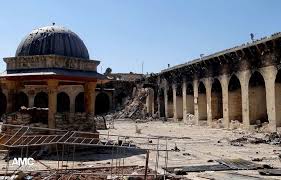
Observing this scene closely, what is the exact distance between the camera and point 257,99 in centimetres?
2353

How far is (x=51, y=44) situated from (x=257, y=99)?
15121 millimetres

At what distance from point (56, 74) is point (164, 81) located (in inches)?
1071

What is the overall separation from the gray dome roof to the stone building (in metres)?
11.7

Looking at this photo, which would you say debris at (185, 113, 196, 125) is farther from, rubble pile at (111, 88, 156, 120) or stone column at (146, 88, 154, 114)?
stone column at (146, 88, 154, 114)

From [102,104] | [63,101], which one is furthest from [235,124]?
[102,104]

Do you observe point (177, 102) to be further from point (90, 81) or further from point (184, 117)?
point (90, 81)

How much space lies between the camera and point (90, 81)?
13.9m

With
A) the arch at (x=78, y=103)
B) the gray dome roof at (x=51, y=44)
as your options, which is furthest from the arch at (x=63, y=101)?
the gray dome roof at (x=51, y=44)

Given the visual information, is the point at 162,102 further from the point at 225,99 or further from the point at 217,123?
the point at 225,99

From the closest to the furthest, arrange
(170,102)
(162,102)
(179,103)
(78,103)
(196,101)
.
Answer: (196,101) < (179,103) < (170,102) < (162,102) < (78,103)

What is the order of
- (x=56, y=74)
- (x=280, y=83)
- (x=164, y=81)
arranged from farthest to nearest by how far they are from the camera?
(x=164, y=81) < (x=280, y=83) < (x=56, y=74)

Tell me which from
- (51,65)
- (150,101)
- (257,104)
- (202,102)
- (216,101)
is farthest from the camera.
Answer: (150,101)

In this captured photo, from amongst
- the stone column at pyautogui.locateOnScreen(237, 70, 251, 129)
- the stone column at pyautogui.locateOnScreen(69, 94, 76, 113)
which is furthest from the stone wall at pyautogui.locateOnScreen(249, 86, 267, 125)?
the stone column at pyautogui.locateOnScreen(69, 94, 76, 113)

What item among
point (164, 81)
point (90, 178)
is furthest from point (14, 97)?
point (164, 81)
